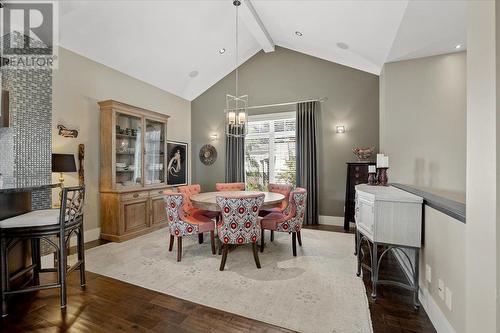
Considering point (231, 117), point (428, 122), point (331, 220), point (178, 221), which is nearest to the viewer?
point (178, 221)

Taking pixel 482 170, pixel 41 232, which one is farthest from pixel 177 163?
pixel 482 170

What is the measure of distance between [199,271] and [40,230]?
5.15 feet

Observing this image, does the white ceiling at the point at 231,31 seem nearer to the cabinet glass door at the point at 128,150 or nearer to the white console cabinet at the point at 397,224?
the cabinet glass door at the point at 128,150

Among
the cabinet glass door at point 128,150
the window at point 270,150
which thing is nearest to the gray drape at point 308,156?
the window at point 270,150

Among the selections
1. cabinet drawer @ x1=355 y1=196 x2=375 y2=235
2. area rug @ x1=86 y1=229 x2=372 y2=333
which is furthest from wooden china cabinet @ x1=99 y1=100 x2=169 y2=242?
cabinet drawer @ x1=355 y1=196 x2=375 y2=235

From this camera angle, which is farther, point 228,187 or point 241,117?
point 228,187

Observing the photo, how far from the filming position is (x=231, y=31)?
4734 mm

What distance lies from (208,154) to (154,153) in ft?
5.34

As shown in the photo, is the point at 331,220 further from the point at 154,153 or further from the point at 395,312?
the point at 154,153

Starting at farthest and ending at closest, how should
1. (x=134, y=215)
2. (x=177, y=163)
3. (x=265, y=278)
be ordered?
(x=177, y=163)
(x=134, y=215)
(x=265, y=278)

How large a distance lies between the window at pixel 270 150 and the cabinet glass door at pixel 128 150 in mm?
2465

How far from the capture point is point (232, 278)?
100 inches

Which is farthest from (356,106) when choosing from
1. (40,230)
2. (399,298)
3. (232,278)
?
(40,230)

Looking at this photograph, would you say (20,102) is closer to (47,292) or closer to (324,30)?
(47,292)
